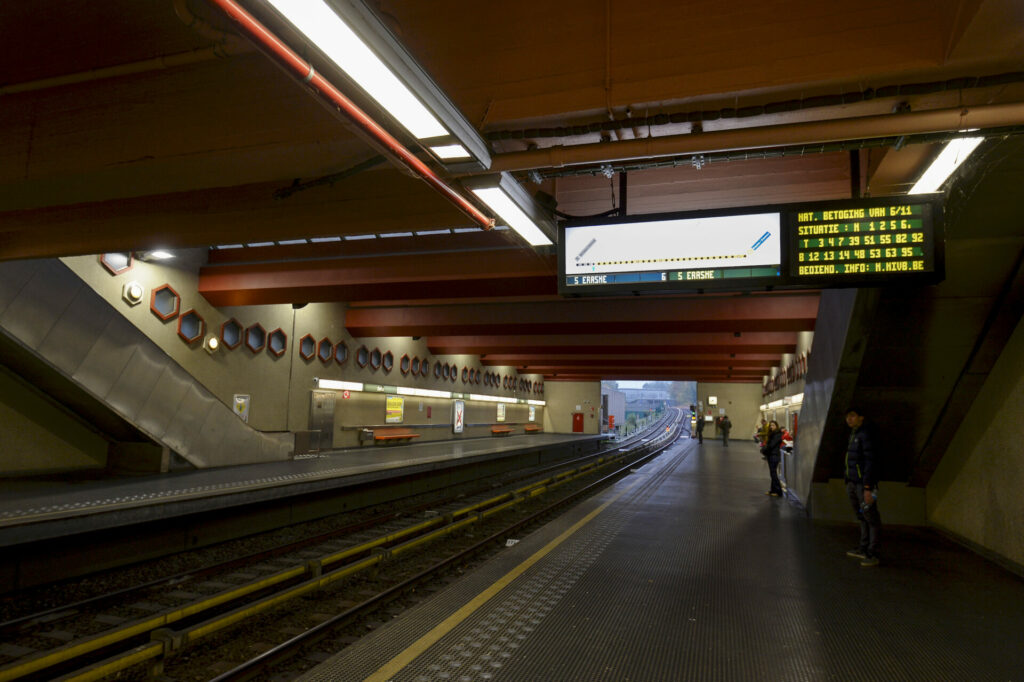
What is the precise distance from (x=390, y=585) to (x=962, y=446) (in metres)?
6.71

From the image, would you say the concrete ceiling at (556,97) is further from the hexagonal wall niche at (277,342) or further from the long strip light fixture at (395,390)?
the long strip light fixture at (395,390)

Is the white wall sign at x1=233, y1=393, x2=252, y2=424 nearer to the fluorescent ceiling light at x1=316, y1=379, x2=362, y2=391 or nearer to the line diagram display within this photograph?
the fluorescent ceiling light at x1=316, y1=379, x2=362, y2=391

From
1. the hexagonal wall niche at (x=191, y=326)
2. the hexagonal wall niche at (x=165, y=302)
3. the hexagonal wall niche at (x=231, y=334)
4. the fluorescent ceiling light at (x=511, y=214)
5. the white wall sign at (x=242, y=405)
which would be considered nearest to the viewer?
the fluorescent ceiling light at (x=511, y=214)

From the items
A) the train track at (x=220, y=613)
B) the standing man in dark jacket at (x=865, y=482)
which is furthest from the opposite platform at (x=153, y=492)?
the standing man in dark jacket at (x=865, y=482)

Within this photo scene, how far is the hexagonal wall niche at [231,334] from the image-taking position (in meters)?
11.7

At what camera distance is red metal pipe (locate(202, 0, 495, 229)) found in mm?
2137

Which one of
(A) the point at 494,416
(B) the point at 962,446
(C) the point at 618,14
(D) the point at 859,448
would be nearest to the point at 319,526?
(D) the point at 859,448

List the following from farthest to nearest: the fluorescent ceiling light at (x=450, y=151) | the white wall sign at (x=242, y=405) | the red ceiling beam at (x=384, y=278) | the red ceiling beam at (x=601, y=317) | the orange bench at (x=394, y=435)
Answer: the orange bench at (x=394, y=435) → the white wall sign at (x=242, y=405) → the red ceiling beam at (x=601, y=317) → the red ceiling beam at (x=384, y=278) → the fluorescent ceiling light at (x=450, y=151)

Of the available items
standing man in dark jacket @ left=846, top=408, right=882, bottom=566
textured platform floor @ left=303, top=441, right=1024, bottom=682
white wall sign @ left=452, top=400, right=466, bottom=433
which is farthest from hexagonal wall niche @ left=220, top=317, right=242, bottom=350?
standing man in dark jacket @ left=846, top=408, right=882, bottom=566

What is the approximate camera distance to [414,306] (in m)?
15.3

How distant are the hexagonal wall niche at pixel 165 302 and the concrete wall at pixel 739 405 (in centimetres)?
Answer: 3052

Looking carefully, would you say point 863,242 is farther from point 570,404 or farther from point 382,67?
point 570,404

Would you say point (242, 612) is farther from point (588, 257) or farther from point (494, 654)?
point (588, 257)

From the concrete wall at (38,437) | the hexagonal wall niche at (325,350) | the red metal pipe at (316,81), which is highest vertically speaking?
the red metal pipe at (316,81)
